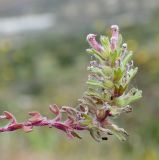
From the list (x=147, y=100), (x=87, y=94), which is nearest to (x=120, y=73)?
(x=87, y=94)

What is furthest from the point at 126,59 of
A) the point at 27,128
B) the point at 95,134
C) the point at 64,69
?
the point at 64,69

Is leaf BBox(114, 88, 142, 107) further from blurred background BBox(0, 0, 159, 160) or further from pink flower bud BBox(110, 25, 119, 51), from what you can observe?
blurred background BBox(0, 0, 159, 160)

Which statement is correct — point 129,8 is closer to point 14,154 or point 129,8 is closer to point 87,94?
point 14,154

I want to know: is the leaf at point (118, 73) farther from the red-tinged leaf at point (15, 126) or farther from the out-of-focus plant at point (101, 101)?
the red-tinged leaf at point (15, 126)

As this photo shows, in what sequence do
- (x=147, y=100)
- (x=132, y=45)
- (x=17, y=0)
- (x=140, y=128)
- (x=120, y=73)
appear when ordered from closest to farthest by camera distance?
(x=120, y=73), (x=140, y=128), (x=147, y=100), (x=132, y=45), (x=17, y=0)

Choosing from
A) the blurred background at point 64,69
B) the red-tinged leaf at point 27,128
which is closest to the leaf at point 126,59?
the red-tinged leaf at point 27,128

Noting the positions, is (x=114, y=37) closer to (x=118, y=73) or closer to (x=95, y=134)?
(x=118, y=73)

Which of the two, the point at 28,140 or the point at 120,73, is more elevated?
the point at 28,140
